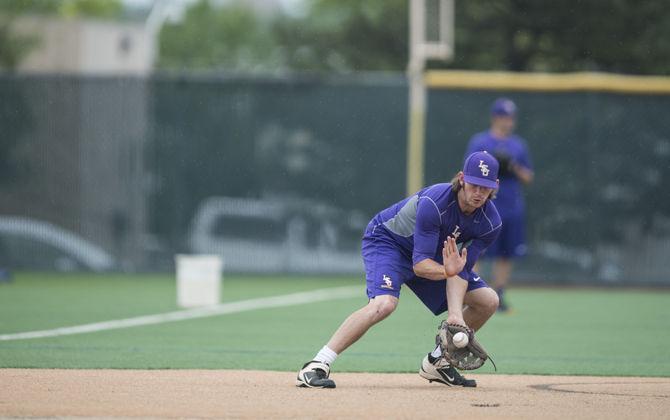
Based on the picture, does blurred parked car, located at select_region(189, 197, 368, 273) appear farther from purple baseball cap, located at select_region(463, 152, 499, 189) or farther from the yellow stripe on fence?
purple baseball cap, located at select_region(463, 152, 499, 189)

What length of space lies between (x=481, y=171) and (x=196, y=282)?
23.7 ft

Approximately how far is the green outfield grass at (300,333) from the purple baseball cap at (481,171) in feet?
6.75

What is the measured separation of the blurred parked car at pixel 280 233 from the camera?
18672mm

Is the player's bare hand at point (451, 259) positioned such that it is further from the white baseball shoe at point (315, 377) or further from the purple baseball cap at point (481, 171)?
the white baseball shoe at point (315, 377)

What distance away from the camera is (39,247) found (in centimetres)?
1869

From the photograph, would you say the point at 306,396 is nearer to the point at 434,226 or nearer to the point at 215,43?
the point at 434,226

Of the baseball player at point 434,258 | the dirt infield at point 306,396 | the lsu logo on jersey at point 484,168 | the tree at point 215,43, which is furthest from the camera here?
the tree at point 215,43

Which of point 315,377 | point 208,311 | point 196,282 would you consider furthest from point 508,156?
point 315,377

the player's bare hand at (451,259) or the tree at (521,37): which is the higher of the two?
the tree at (521,37)

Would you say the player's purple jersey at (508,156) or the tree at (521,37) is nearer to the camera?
the player's purple jersey at (508,156)

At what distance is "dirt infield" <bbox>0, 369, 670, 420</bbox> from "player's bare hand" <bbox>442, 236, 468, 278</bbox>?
2.63ft

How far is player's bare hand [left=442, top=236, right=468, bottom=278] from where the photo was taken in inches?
306

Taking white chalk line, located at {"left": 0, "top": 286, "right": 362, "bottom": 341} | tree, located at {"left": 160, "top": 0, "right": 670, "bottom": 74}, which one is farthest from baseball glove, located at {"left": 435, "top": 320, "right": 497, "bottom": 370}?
tree, located at {"left": 160, "top": 0, "right": 670, "bottom": 74}

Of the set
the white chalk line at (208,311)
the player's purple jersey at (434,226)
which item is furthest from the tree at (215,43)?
the player's purple jersey at (434,226)
